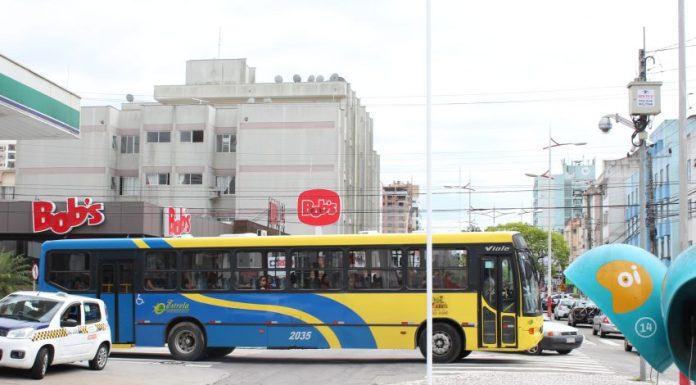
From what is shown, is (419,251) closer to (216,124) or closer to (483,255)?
(483,255)

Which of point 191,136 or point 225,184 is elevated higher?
point 191,136

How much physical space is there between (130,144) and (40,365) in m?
58.7

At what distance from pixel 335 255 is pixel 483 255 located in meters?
3.63

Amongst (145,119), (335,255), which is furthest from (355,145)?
(335,255)

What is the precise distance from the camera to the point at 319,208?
43.0 metres

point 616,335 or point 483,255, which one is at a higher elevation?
point 483,255

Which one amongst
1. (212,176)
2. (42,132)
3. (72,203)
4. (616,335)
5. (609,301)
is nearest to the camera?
(609,301)

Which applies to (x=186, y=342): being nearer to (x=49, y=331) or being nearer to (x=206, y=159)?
(x=49, y=331)

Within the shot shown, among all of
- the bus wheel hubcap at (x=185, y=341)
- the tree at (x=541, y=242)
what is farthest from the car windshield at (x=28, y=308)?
the tree at (x=541, y=242)

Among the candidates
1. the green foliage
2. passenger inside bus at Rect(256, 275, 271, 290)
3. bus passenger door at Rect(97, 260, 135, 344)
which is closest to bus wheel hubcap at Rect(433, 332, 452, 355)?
passenger inside bus at Rect(256, 275, 271, 290)

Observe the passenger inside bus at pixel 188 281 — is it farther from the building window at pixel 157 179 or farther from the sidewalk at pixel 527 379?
the building window at pixel 157 179

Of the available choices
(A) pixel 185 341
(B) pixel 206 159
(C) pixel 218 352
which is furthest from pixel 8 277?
(B) pixel 206 159

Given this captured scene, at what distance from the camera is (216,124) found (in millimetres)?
70625

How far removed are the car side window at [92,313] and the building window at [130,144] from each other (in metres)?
55.5
